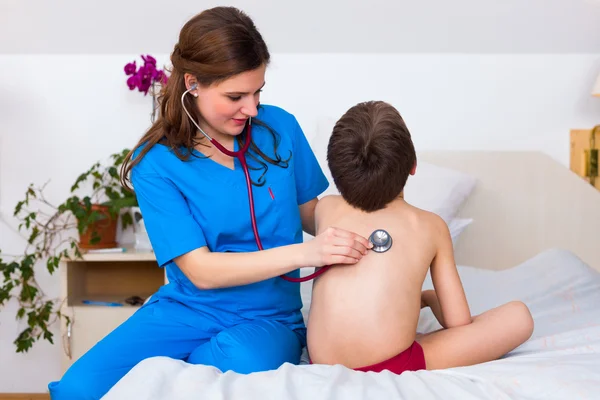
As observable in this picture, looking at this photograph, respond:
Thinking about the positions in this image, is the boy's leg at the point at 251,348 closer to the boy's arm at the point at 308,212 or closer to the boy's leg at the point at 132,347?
the boy's leg at the point at 132,347

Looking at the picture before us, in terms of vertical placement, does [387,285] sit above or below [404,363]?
above

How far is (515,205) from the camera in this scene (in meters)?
2.80

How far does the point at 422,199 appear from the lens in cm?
252

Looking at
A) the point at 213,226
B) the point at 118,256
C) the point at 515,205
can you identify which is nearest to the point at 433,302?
the point at 213,226

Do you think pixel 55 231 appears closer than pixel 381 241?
No

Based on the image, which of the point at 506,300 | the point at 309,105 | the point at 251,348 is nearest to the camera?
the point at 251,348

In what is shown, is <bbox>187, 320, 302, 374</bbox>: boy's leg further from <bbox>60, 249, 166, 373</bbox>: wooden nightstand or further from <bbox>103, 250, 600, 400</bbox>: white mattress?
<bbox>60, 249, 166, 373</bbox>: wooden nightstand

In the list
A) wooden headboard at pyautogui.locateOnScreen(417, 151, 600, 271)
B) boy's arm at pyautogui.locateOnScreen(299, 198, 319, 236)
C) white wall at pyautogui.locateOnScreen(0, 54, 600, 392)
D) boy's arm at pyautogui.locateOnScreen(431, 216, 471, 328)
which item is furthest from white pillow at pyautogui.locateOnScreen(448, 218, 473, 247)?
boy's arm at pyautogui.locateOnScreen(431, 216, 471, 328)

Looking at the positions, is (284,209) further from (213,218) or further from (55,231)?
(55,231)

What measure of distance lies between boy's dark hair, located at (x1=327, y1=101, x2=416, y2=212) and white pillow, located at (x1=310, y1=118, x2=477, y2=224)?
1.05 metres

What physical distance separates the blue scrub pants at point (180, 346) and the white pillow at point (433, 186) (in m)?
0.99

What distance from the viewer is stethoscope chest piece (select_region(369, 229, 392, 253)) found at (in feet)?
4.49

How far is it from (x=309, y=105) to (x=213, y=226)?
1411 millimetres

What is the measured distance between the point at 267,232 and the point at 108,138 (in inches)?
60.8
